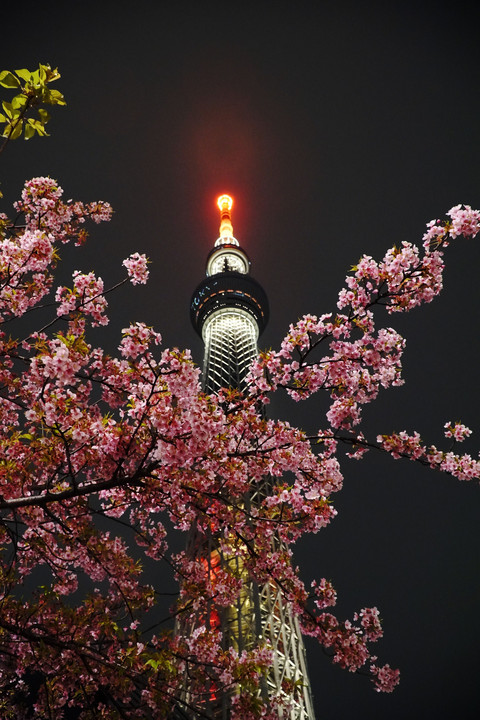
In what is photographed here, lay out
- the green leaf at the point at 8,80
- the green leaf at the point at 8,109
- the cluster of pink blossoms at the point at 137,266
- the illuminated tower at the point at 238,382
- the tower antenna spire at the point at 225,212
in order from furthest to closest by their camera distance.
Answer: the tower antenna spire at the point at 225,212
the illuminated tower at the point at 238,382
the cluster of pink blossoms at the point at 137,266
the green leaf at the point at 8,109
the green leaf at the point at 8,80

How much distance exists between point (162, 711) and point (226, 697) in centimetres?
1119

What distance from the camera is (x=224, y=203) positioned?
140 ft

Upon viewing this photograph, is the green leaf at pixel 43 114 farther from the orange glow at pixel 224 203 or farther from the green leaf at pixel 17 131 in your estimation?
the orange glow at pixel 224 203

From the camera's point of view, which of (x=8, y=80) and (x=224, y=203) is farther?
(x=224, y=203)

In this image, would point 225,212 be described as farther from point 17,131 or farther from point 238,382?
point 17,131

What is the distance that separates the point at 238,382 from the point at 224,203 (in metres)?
22.3

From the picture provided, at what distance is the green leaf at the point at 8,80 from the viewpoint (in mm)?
3136

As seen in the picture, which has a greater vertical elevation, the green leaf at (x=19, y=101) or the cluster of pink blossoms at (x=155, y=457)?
the green leaf at (x=19, y=101)

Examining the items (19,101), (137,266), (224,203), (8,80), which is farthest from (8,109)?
(224,203)

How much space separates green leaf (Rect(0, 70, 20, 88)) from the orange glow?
136 ft

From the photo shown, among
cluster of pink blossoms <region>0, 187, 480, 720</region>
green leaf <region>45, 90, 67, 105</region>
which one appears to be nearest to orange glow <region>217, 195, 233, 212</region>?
cluster of pink blossoms <region>0, 187, 480, 720</region>

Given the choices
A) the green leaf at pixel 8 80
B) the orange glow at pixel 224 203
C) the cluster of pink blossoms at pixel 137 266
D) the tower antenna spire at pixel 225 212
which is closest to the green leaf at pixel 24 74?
the green leaf at pixel 8 80

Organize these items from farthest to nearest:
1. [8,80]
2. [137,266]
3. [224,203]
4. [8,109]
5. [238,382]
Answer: [224,203]
[238,382]
[137,266]
[8,109]
[8,80]

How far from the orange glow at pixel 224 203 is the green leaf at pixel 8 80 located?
41.5 metres
